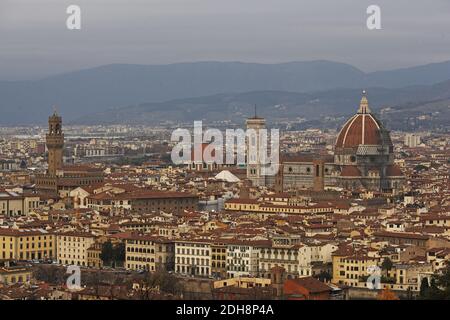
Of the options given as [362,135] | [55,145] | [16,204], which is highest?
[362,135]

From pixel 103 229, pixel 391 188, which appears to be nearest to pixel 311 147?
pixel 391 188

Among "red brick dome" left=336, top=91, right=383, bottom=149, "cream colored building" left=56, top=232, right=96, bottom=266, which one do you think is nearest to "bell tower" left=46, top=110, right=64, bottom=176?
"red brick dome" left=336, top=91, right=383, bottom=149

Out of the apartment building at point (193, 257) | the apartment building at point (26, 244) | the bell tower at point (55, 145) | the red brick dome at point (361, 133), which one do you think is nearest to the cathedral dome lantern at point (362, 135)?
the red brick dome at point (361, 133)

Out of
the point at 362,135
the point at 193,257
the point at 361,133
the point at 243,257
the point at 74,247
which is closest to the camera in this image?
the point at 243,257

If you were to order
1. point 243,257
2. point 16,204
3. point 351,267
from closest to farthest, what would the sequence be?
point 351,267 < point 243,257 < point 16,204

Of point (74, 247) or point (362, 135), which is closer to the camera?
point (74, 247)

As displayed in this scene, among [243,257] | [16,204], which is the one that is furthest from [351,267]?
[16,204]

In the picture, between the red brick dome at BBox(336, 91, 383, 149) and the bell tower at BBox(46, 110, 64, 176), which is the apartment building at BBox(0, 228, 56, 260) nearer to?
the bell tower at BBox(46, 110, 64, 176)

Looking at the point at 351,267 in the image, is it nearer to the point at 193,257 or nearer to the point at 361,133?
the point at 193,257
